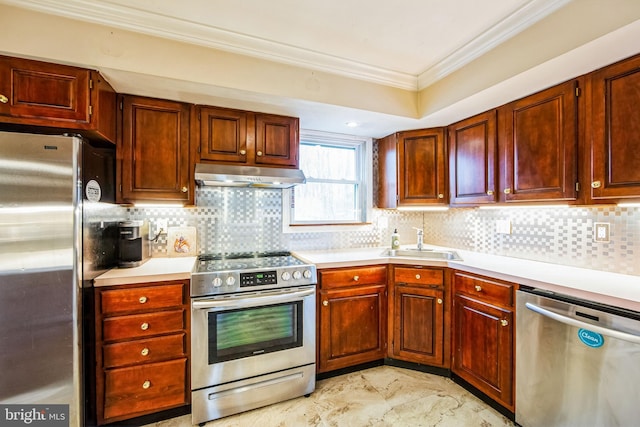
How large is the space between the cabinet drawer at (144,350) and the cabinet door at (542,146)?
254 centimetres

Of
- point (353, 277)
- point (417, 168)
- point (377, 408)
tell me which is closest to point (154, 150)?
point (353, 277)

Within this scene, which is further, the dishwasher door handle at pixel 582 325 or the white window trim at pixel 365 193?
the white window trim at pixel 365 193

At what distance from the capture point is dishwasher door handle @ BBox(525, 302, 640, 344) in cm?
128

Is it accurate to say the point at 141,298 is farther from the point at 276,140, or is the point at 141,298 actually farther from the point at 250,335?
the point at 276,140

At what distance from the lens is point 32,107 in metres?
1.53

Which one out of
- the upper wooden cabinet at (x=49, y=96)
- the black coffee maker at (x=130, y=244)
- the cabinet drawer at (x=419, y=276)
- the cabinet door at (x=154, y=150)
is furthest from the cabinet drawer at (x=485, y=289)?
the upper wooden cabinet at (x=49, y=96)

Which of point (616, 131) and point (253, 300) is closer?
point (616, 131)

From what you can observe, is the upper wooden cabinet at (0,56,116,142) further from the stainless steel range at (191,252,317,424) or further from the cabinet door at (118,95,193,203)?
the stainless steel range at (191,252,317,424)

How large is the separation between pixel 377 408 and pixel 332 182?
202cm

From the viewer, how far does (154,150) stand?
6.81 feet

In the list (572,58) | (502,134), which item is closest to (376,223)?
(502,134)

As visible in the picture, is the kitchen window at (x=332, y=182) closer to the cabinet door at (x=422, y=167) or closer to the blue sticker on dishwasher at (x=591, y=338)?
the cabinet door at (x=422, y=167)

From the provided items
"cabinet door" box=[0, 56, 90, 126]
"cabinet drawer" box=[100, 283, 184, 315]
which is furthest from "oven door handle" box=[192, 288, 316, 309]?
"cabinet door" box=[0, 56, 90, 126]

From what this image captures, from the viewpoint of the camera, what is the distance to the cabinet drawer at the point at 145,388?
173cm
